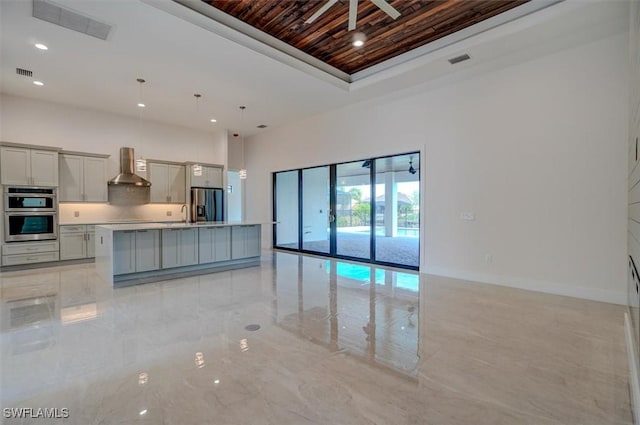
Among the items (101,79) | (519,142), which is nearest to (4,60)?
(101,79)

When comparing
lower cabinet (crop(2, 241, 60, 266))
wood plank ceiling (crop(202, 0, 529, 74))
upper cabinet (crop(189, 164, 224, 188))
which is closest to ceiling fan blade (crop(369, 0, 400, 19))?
wood plank ceiling (crop(202, 0, 529, 74))

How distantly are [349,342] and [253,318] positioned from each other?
1.18 metres

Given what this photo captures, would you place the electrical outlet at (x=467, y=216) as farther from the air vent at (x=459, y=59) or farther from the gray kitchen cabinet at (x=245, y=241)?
the gray kitchen cabinet at (x=245, y=241)

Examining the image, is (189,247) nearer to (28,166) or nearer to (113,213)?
(113,213)

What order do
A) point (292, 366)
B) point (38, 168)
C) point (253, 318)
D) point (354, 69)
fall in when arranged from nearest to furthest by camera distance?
1. point (292, 366)
2. point (253, 318)
3. point (354, 69)
4. point (38, 168)

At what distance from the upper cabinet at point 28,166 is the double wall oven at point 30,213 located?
0.14 metres

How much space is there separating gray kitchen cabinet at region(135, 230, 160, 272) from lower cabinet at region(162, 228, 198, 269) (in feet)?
0.37

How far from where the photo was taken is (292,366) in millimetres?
2402

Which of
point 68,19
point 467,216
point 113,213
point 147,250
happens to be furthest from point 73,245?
point 467,216

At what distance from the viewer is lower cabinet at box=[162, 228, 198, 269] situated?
5441 millimetres

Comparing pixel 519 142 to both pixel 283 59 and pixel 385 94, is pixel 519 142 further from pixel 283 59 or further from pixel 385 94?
pixel 283 59

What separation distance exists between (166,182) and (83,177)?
1.77 metres

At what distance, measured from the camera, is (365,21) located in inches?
164

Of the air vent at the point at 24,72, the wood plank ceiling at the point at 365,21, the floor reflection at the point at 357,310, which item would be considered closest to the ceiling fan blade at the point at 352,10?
the wood plank ceiling at the point at 365,21
